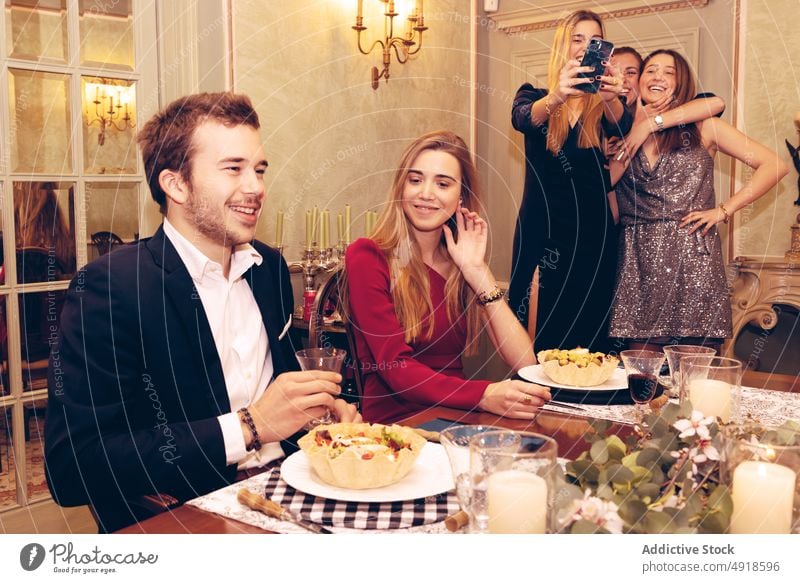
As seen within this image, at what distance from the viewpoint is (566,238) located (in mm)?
2848

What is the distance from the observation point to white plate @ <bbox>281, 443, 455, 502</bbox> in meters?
0.93

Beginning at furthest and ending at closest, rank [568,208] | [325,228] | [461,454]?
[325,228], [568,208], [461,454]

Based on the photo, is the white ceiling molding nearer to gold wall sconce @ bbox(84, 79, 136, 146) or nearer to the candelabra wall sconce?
the candelabra wall sconce

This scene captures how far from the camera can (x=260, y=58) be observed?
9.54 feet

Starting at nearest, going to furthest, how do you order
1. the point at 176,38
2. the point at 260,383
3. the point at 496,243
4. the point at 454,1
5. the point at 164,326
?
the point at 164,326 < the point at 260,383 < the point at 176,38 < the point at 454,1 < the point at 496,243

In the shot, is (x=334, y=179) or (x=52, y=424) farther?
(x=334, y=179)

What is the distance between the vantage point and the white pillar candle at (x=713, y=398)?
1.13 meters

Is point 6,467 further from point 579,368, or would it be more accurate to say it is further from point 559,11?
point 559,11

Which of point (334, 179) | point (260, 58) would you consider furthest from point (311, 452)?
point (334, 179)

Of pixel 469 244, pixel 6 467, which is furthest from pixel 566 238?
pixel 6 467

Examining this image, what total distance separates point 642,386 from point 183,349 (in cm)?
82

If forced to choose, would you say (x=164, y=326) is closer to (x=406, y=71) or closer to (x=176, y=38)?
(x=176, y=38)

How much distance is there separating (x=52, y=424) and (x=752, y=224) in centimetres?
346

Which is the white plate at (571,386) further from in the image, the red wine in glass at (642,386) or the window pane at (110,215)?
the window pane at (110,215)
